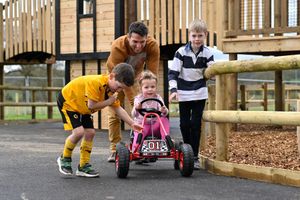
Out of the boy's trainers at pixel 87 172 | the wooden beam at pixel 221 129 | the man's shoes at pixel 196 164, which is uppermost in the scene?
the wooden beam at pixel 221 129

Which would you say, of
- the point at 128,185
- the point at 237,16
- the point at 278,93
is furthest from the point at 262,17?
the point at 128,185

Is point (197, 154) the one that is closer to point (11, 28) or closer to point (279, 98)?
point (279, 98)

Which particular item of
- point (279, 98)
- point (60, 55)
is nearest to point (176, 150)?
point (279, 98)

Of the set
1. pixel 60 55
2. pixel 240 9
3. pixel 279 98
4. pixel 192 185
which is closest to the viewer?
pixel 192 185

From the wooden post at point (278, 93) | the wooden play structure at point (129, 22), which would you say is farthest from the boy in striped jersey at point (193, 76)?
the wooden post at point (278, 93)

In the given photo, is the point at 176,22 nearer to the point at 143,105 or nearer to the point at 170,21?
the point at 170,21

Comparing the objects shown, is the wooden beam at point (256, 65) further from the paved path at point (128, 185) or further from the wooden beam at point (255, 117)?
the paved path at point (128, 185)

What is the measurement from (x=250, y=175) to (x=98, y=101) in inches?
62.2

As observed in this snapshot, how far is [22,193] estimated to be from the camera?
5.11 m

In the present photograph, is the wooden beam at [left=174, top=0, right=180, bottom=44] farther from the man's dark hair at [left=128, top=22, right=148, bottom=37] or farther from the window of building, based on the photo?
the man's dark hair at [left=128, top=22, right=148, bottom=37]

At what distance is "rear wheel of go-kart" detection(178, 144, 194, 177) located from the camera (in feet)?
19.5

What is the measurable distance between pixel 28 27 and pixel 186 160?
12448 millimetres

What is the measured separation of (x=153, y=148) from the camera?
609 centimetres

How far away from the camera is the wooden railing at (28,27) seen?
16.5 meters
